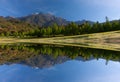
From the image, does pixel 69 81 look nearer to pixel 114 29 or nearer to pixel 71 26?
pixel 114 29

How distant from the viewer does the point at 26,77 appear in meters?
21.0

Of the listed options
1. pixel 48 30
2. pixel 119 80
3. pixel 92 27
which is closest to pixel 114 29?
pixel 92 27

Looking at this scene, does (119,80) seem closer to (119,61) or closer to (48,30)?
(119,61)

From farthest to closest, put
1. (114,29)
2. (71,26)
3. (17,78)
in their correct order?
(71,26), (114,29), (17,78)

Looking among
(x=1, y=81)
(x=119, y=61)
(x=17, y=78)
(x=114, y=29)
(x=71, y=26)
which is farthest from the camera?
(x=71, y=26)

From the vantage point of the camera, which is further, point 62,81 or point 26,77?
point 26,77

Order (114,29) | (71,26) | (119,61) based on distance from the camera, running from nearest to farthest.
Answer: (119,61) → (114,29) → (71,26)

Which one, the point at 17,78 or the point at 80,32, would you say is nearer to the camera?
the point at 17,78

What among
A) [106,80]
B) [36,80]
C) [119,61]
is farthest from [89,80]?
[119,61]

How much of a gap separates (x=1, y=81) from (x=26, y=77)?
222cm

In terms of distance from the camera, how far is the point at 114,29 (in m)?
152

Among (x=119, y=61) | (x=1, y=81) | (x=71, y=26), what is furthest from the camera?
(x=71, y=26)

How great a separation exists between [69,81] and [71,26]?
489 feet

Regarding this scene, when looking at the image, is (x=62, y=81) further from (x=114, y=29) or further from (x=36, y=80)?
(x=114, y=29)
